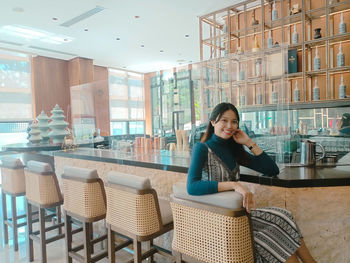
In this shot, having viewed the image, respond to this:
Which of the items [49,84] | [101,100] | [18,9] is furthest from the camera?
[49,84]

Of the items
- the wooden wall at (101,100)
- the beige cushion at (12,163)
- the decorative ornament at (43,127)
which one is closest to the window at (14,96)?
the decorative ornament at (43,127)

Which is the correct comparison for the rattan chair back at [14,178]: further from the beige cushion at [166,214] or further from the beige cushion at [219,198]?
the beige cushion at [219,198]

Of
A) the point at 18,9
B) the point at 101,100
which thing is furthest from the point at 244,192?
the point at 18,9

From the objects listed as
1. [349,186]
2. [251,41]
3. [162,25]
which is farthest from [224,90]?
[162,25]

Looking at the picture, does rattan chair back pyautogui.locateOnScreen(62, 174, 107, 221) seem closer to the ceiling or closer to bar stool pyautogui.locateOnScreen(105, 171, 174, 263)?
bar stool pyautogui.locateOnScreen(105, 171, 174, 263)

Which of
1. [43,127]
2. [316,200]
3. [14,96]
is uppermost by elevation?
[14,96]

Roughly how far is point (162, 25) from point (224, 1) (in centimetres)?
166

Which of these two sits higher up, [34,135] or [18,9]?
[18,9]

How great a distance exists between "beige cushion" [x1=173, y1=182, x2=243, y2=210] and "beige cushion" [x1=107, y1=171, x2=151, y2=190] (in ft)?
0.84

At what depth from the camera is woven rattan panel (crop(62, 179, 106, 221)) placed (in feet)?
6.08

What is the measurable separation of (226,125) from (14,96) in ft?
25.5

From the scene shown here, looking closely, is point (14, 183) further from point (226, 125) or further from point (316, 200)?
point (316, 200)

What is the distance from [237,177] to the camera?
1473mm

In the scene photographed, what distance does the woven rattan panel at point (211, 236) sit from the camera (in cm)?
111
